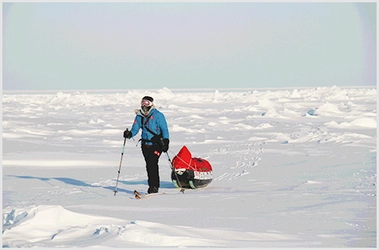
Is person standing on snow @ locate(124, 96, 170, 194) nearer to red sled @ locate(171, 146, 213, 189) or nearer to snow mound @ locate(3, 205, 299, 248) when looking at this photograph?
red sled @ locate(171, 146, 213, 189)

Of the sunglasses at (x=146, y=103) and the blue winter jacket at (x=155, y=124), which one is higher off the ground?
the sunglasses at (x=146, y=103)

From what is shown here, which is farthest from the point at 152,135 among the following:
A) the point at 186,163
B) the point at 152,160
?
the point at 186,163

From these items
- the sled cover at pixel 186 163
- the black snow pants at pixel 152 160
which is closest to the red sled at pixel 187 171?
the sled cover at pixel 186 163

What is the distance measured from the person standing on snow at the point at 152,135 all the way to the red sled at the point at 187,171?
15.3 inches

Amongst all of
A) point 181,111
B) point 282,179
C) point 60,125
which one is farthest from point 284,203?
point 181,111

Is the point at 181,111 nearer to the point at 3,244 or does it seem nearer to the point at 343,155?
the point at 343,155

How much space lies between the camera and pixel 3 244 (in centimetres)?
527

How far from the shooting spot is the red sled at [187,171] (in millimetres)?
8422

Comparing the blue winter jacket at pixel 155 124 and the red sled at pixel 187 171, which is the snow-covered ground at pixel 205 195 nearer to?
the red sled at pixel 187 171

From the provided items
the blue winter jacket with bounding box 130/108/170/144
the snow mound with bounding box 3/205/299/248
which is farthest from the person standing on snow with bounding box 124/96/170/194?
the snow mound with bounding box 3/205/299/248

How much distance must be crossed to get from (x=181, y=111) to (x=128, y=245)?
2610 cm

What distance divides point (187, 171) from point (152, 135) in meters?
0.72

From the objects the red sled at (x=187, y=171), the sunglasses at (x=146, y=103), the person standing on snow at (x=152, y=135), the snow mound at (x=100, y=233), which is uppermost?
the sunglasses at (x=146, y=103)

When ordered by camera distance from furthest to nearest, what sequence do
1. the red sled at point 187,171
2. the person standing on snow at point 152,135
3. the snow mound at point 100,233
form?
the red sled at point 187,171
the person standing on snow at point 152,135
the snow mound at point 100,233
